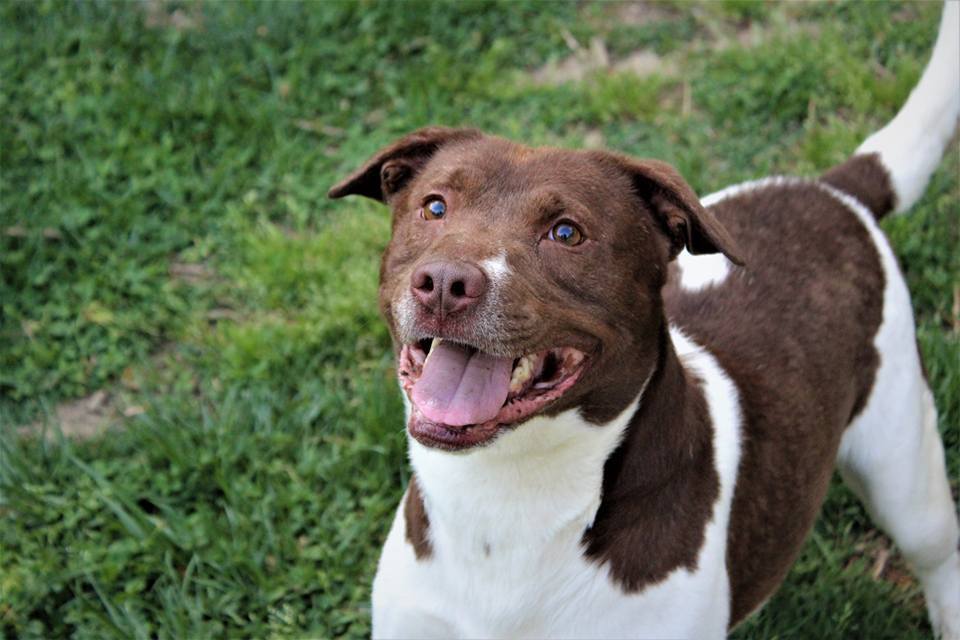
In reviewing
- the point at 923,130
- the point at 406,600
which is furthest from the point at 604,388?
the point at 923,130

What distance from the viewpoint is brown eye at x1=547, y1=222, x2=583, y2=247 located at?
3.11 meters

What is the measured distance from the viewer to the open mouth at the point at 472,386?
2.94 metres

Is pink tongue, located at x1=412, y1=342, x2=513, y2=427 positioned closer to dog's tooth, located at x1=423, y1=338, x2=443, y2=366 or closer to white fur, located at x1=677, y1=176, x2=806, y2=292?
dog's tooth, located at x1=423, y1=338, x2=443, y2=366

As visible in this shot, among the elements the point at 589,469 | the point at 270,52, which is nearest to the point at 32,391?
the point at 270,52

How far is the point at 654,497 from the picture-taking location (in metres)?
3.27

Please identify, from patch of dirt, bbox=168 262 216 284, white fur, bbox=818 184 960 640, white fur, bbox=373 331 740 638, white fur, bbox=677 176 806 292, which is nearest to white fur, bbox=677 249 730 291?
white fur, bbox=677 176 806 292

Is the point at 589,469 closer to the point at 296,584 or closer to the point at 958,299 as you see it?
the point at 296,584

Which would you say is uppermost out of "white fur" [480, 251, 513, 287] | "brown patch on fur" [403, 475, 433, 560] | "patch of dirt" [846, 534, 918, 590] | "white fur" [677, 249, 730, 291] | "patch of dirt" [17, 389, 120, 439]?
"white fur" [480, 251, 513, 287]

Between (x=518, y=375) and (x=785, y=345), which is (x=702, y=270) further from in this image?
(x=518, y=375)

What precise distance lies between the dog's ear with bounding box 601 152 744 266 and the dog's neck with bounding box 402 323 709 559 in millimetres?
246

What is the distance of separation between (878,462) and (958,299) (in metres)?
1.50

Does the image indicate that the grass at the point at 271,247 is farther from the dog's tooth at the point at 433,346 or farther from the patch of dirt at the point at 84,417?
the dog's tooth at the point at 433,346

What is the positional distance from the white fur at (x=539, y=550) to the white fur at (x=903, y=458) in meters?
0.96

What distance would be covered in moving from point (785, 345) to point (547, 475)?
101 cm
